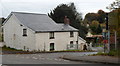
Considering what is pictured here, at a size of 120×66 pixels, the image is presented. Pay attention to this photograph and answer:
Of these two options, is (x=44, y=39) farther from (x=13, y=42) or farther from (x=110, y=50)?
(x=110, y=50)

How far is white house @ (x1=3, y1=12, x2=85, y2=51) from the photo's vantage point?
38.9 meters

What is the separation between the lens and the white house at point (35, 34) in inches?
1533

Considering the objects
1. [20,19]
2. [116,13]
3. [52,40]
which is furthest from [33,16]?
[116,13]

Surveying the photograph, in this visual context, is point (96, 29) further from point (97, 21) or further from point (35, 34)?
Answer: point (35, 34)

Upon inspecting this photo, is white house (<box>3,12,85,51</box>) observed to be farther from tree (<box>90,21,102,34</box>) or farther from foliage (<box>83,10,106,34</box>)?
tree (<box>90,21,102,34</box>)

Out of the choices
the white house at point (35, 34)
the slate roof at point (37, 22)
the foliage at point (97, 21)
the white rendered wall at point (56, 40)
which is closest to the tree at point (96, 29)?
the foliage at point (97, 21)

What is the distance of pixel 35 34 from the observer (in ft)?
125

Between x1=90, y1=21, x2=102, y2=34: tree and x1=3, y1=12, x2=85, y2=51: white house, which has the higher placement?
x1=90, y1=21, x2=102, y2=34: tree

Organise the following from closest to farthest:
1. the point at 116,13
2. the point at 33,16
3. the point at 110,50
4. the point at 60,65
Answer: the point at 60,65, the point at 116,13, the point at 110,50, the point at 33,16

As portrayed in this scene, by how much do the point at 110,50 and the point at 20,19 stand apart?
23.8 m

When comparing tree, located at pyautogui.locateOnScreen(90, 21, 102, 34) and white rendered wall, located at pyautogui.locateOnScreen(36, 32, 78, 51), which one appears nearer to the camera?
white rendered wall, located at pyautogui.locateOnScreen(36, 32, 78, 51)

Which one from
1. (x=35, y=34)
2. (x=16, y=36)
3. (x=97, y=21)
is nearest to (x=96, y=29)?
(x=97, y=21)

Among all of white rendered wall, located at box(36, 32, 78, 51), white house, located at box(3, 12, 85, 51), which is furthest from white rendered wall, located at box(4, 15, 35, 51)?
white rendered wall, located at box(36, 32, 78, 51)

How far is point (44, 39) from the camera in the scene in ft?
131
